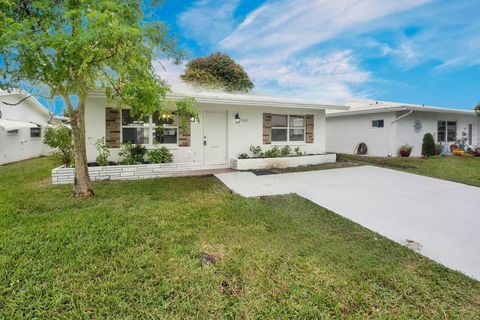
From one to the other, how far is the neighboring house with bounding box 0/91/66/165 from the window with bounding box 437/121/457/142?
2135 centimetres

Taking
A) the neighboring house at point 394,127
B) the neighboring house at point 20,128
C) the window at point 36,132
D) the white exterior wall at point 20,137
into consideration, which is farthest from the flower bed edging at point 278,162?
the window at point 36,132

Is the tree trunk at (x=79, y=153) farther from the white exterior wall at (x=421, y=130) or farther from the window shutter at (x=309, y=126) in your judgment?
the white exterior wall at (x=421, y=130)

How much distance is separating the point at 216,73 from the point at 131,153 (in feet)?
56.5

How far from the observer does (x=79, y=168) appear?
5.66 m

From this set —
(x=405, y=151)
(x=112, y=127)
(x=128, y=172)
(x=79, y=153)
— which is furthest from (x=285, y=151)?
(x=79, y=153)

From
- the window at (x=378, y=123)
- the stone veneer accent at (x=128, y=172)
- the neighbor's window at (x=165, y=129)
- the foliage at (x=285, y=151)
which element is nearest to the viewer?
the stone veneer accent at (x=128, y=172)

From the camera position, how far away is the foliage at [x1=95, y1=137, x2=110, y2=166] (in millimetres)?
7836

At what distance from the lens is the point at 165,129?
29.2ft

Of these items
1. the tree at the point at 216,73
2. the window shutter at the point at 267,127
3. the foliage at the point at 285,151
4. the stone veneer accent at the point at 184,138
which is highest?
the tree at the point at 216,73

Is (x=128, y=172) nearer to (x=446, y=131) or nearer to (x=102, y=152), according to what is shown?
(x=102, y=152)

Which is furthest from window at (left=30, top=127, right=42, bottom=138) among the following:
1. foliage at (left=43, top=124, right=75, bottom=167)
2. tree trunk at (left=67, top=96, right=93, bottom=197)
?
tree trunk at (left=67, top=96, right=93, bottom=197)

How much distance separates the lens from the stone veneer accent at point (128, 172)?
712 cm

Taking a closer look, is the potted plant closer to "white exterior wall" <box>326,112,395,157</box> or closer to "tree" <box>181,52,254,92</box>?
"white exterior wall" <box>326,112,395,157</box>

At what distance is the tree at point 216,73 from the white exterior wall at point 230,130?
1396 centimetres
